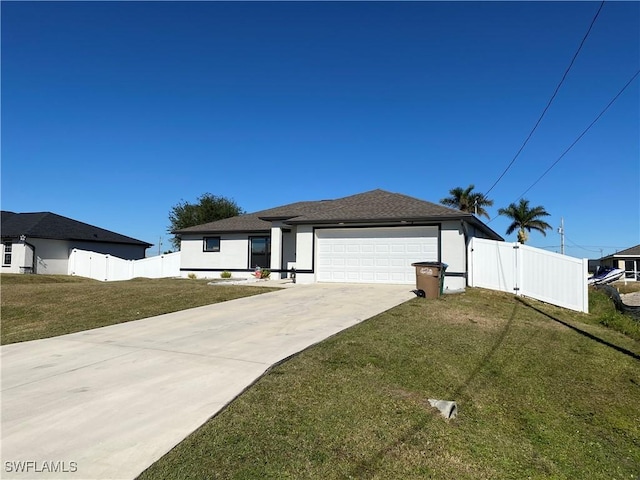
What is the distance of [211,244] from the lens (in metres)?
23.0

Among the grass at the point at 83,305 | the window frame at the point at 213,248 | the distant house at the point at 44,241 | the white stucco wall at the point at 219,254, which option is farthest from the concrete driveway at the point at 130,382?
the distant house at the point at 44,241

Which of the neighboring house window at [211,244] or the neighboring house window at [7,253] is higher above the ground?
the neighboring house window at [211,244]

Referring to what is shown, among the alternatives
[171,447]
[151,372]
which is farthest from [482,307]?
[171,447]

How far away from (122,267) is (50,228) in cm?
714

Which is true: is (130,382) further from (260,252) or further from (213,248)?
(213,248)

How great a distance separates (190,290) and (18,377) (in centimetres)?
908

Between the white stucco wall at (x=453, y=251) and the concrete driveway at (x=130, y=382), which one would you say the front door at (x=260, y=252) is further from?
the concrete driveway at (x=130, y=382)

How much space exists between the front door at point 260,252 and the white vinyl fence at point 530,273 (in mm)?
10464

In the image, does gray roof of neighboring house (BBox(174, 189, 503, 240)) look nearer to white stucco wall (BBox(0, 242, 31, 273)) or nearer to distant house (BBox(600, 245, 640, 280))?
white stucco wall (BBox(0, 242, 31, 273))

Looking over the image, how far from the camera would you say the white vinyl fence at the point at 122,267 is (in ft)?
83.6

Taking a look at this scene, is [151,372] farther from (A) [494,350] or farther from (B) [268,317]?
(A) [494,350]

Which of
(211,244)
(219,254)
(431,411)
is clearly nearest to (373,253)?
(219,254)

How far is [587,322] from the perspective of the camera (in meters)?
10.7

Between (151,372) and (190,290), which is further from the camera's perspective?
(190,290)
